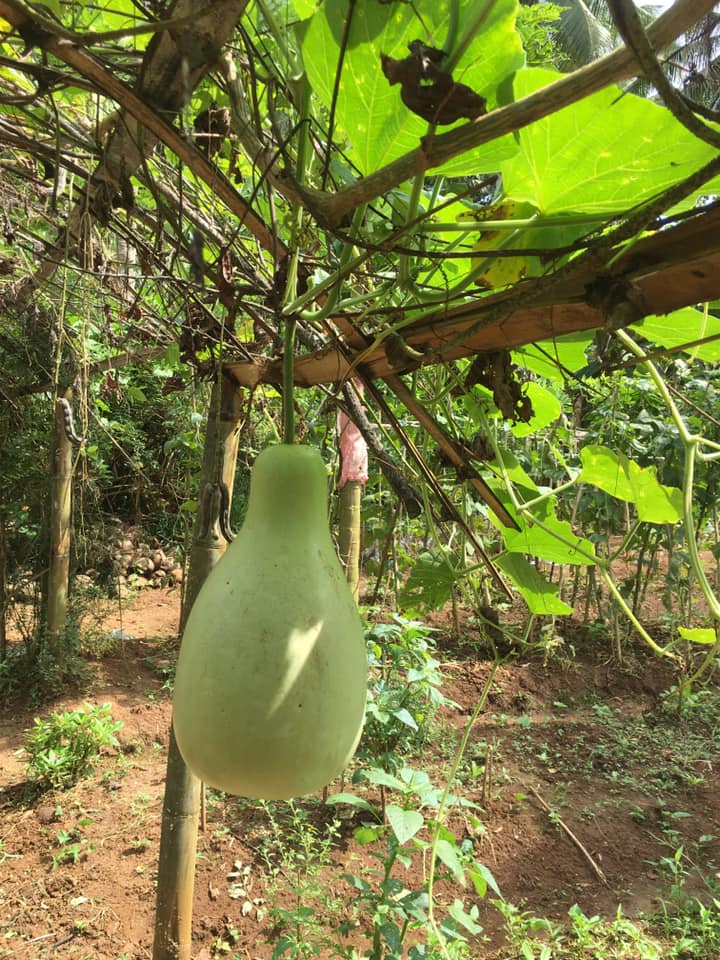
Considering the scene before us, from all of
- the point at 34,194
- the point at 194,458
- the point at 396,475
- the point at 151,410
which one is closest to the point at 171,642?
the point at 194,458

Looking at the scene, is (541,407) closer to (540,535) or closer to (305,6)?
(540,535)

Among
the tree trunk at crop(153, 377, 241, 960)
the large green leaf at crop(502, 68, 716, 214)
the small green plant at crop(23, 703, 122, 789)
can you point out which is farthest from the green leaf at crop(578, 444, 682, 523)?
the small green plant at crop(23, 703, 122, 789)

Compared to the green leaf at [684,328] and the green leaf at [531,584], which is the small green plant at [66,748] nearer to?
the green leaf at [531,584]

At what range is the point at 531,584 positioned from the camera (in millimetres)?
939

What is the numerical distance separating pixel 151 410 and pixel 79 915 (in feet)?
12.7

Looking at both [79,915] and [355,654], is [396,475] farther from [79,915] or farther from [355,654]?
[79,915]

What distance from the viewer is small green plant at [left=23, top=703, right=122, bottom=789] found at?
2.55 meters

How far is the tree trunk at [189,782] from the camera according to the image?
1027 mm

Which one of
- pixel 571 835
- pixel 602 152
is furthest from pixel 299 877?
pixel 602 152

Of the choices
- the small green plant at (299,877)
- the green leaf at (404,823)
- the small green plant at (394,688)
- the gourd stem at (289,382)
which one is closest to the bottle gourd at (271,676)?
the gourd stem at (289,382)

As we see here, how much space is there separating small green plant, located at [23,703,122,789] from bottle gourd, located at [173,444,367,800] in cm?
246

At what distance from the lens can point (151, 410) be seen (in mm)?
5219

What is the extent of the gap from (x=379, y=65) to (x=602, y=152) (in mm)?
164

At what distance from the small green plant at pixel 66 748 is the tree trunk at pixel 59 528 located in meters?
0.71
